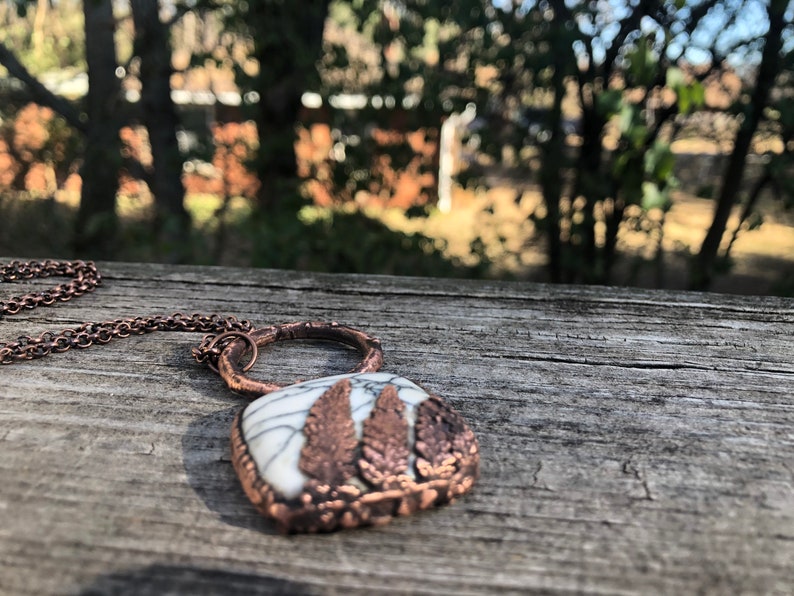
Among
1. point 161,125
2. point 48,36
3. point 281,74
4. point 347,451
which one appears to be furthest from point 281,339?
point 48,36

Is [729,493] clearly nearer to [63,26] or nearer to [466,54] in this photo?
[466,54]

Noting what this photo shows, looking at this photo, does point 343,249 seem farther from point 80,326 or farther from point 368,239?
point 80,326

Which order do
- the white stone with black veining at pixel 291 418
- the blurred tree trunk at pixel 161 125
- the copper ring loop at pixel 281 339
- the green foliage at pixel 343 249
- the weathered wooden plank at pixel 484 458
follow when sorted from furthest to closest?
the blurred tree trunk at pixel 161 125 < the green foliage at pixel 343 249 < the copper ring loop at pixel 281 339 < the white stone with black veining at pixel 291 418 < the weathered wooden plank at pixel 484 458

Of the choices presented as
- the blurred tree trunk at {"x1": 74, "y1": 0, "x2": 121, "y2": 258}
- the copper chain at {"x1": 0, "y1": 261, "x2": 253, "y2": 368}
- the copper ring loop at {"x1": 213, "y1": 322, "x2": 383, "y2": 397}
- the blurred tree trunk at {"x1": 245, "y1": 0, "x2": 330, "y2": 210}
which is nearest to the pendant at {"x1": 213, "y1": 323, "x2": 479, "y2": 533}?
the copper ring loop at {"x1": 213, "y1": 322, "x2": 383, "y2": 397}

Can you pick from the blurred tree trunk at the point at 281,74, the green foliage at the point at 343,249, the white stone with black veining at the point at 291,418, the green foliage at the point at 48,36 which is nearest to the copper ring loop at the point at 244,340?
the white stone with black veining at the point at 291,418

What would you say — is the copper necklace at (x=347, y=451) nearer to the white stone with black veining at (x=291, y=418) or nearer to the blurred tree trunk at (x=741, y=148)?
the white stone with black veining at (x=291, y=418)

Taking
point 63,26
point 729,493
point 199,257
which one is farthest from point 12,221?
point 729,493

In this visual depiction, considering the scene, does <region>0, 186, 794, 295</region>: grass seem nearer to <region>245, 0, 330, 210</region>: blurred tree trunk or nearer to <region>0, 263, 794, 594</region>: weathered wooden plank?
<region>245, 0, 330, 210</region>: blurred tree trunk
